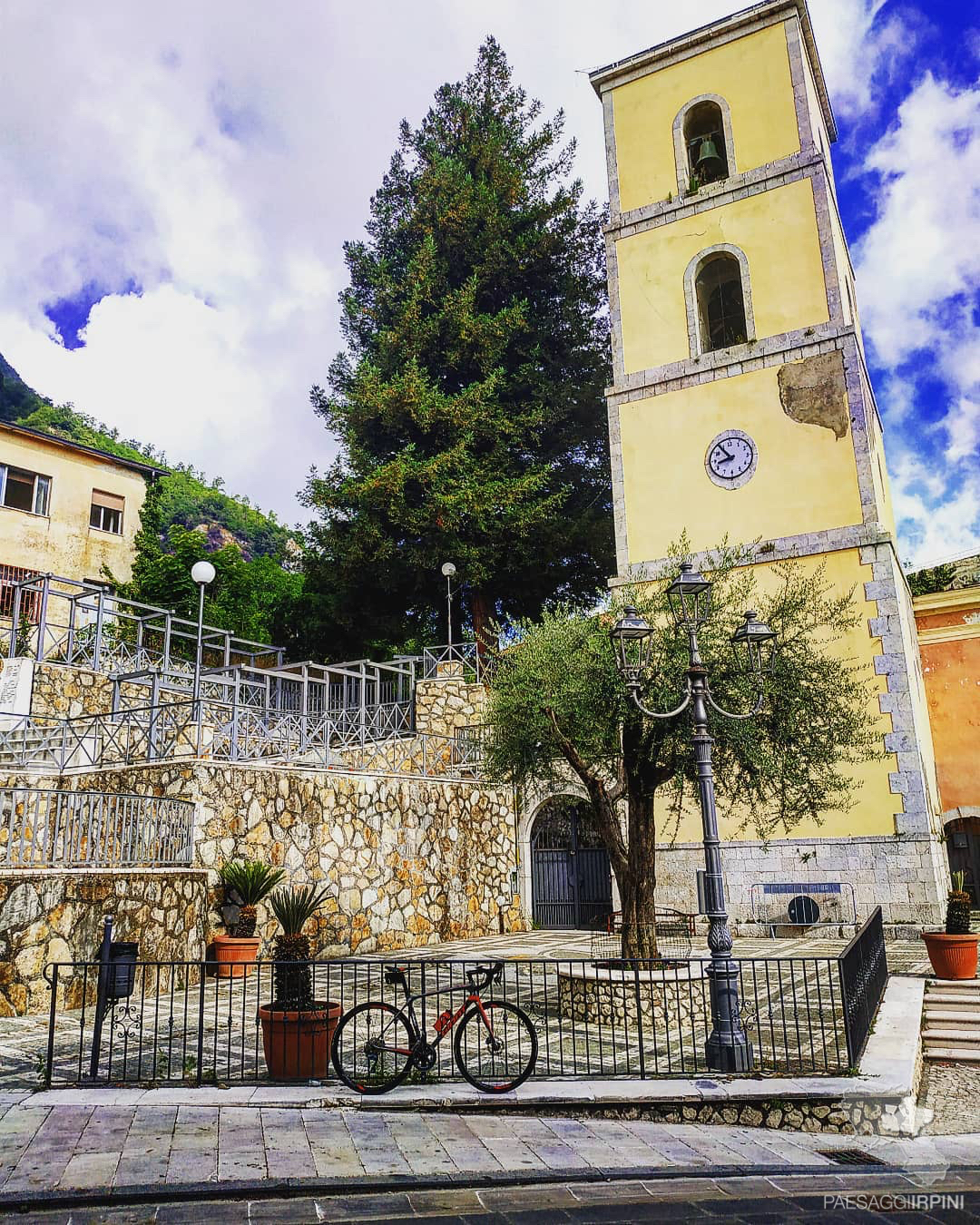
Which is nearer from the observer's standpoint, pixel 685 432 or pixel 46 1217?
pixel 46 1217

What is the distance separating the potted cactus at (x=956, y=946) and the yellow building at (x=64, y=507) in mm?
25013

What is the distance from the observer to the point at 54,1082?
7.16 metres

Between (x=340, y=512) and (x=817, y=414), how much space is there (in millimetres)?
14227

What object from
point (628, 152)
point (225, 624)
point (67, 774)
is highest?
point (628, 152)

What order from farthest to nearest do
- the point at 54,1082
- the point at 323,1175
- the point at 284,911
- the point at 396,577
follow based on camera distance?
the point at 396,577
the point at 284,911
the point at 54,1082
the point at 323,1175

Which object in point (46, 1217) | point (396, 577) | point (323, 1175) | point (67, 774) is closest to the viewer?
point (46, 1217)

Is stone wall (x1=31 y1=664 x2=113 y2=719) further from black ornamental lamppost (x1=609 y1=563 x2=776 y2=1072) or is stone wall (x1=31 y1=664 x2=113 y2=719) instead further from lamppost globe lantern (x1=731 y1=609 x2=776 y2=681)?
lamppost globe lantern (x1=731 y1=609 x2=776 y2=681)

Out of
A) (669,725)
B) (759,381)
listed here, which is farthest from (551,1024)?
(759,381)

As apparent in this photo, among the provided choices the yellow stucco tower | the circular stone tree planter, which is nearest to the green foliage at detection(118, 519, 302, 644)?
the yellow stucco tower

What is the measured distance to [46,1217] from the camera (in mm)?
4805

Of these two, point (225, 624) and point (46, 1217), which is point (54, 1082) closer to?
point (46, 1217)

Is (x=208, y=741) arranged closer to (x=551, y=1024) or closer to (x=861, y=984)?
(x=551, y=1024)

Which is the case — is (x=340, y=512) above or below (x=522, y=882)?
above

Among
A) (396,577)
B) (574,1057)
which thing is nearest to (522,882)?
(396,577)
